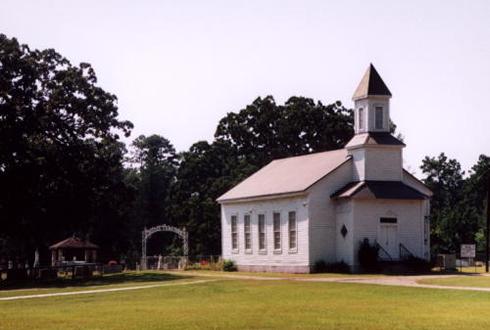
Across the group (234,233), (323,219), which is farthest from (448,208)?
(323,219)

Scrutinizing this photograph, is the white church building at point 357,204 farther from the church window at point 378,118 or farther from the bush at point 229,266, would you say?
the bush at point 229,266

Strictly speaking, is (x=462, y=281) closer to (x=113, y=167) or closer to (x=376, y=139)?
(x=376, y=139)

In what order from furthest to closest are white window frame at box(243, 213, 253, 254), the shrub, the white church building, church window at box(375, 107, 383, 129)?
1. white window frame at box(243, 213, 253, 254)
2. church window at box(375, 107, 383, 129)
3. the shrub
4. the white church building

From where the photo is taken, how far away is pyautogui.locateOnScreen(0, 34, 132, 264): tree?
56469 millimetres

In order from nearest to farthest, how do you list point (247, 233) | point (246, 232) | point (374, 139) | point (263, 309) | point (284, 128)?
point (263, 309) < point (374, 139) < point (247, 233) < point (246, 232) < point (284, 128)

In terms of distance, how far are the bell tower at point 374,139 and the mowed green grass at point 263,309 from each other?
14.4m

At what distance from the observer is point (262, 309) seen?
2692 cm

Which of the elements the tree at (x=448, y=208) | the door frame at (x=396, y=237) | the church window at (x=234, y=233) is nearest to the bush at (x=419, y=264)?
the door frame at (x=396, y=237)

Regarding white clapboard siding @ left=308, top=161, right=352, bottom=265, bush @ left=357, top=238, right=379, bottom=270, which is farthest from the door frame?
white clapboard siding @ left=308, top=161, right=352, bottom=265

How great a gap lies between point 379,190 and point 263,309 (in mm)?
24935

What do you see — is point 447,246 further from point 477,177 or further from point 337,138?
point 477,177

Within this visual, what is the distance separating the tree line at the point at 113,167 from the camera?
56.9 m

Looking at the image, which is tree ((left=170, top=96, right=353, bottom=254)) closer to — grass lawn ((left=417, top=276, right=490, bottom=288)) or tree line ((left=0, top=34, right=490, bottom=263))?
tree line ((left=0, top=34, right=490, bottom=263))

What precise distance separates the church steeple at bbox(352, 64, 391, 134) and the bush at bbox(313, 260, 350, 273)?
8.18 meters
